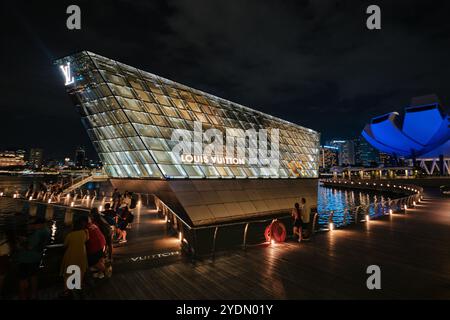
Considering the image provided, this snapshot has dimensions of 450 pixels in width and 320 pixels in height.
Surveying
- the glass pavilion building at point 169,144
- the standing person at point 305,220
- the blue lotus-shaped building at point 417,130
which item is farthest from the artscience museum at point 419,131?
the standing person at point 305,220

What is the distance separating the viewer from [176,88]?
23125mm

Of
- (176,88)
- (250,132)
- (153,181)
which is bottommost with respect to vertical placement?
(153,181)

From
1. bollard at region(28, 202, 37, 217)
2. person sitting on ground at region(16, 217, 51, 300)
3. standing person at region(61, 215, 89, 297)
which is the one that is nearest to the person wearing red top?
standing person at region(61, 215, 89, 297)

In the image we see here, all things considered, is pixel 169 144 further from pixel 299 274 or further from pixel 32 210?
pixel 299 274

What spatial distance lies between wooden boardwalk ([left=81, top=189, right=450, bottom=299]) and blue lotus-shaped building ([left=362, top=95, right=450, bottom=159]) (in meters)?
93.6

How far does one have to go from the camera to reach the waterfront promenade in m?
6.16

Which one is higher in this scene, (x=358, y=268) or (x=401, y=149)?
(x=401, y=149)

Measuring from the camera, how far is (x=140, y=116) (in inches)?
715

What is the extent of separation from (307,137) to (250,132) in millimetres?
14221

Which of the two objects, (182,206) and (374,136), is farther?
(374,136)
